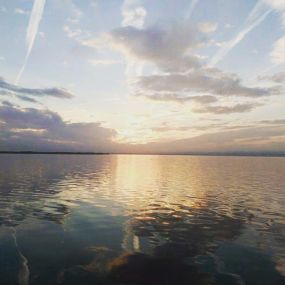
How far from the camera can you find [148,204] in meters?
36.4

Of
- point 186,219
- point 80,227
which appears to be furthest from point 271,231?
point 80,227

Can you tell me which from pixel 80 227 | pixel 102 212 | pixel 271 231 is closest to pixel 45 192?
pixel 102 212

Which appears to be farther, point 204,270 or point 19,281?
point 204,270

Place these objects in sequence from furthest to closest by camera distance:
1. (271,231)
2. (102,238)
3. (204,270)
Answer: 1. (271,231)
2. (102,238)
3. (204,270)

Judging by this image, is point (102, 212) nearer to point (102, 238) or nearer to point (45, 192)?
point (102, 238)

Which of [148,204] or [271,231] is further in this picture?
[148,204]

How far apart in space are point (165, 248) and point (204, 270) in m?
4.09

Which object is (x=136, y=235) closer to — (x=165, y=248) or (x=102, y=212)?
(x=165, y=248)

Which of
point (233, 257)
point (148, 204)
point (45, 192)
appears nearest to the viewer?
point (233, 257)

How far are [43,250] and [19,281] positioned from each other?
460cm

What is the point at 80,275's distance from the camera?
1462 centimetres

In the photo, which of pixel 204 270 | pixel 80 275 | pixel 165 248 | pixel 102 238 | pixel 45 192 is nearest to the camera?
pixel 80 275

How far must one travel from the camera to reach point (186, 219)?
93.4 feet

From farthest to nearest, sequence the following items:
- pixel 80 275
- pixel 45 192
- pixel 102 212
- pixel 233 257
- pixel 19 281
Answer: pixel 45 192, pixel 102 212, pixel 233 257, pixel 80 275, pixel 19 281
